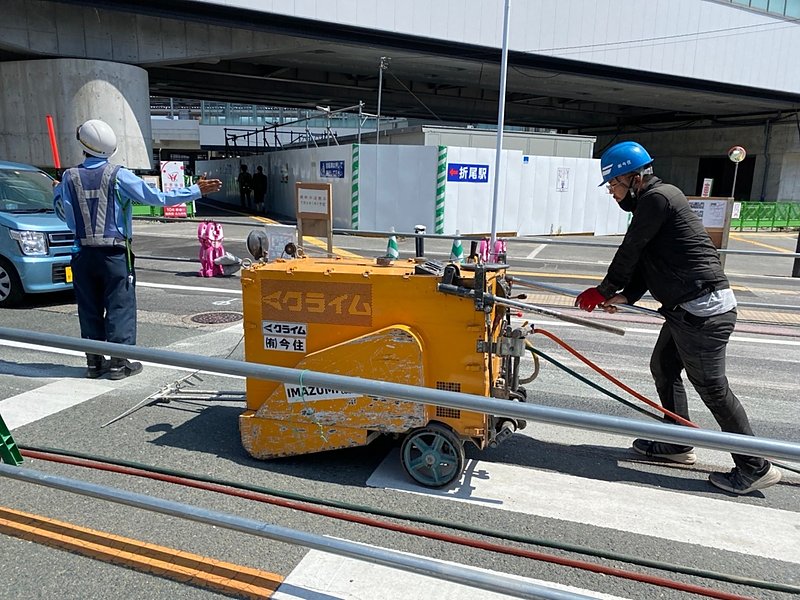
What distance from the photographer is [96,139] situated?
5172 millimetres

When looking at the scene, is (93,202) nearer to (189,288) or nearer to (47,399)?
(47,399)

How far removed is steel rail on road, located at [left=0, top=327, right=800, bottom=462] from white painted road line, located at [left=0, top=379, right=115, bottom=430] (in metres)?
2.44

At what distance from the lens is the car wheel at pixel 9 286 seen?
25.8 ft

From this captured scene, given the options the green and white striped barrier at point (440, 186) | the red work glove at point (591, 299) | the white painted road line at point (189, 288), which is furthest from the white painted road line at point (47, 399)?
the green and white striped barrier at point (440, 186)

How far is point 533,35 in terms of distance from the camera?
27109 mm

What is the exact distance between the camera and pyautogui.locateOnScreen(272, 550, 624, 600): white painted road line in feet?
8.71

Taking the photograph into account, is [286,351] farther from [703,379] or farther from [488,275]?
[703,379]

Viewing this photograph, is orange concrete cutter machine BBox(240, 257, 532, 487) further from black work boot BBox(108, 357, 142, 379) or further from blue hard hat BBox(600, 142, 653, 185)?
black work boot BBox(108, 357, 142, 379)

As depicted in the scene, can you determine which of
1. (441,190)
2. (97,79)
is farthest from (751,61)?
(97,79)

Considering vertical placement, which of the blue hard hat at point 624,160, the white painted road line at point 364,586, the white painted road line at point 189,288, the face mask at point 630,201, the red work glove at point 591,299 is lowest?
the white painted road line at point 364,586

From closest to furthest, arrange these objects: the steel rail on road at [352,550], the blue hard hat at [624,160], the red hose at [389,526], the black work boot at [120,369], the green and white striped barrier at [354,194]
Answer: the steel rail on road at [352,550], the red hose at [389,526], the blue hard hat at [624,160], the black work boot at [120,369], the green and white striped barrier at [354,194]

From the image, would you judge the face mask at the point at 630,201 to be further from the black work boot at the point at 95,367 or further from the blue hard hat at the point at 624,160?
the black work boot at the point at 95,367

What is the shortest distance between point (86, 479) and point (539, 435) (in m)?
3.16

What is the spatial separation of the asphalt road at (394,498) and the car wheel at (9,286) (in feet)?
6.30
